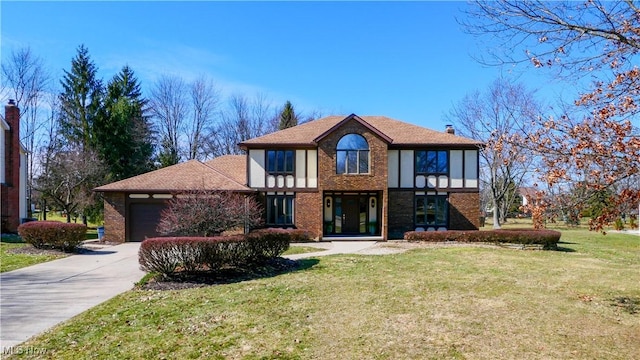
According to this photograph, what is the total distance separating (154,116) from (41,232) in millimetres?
25925

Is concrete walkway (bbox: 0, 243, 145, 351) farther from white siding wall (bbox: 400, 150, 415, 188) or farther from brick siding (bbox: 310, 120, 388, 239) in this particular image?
white siding wall (bbox: 400, 150, 415, 188)

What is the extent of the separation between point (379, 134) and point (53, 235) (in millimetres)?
15456

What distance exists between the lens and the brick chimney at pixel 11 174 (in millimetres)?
20875

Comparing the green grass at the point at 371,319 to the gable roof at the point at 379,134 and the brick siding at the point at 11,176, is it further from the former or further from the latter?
the brick siding at the point at 11,176

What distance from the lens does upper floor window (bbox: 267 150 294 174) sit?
71.4ft

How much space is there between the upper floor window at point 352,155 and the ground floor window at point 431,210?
3906 millimetres

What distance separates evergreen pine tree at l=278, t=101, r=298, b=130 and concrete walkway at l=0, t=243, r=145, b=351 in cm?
2928

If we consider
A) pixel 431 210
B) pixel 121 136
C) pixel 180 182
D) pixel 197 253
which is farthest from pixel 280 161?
pixel 121 136

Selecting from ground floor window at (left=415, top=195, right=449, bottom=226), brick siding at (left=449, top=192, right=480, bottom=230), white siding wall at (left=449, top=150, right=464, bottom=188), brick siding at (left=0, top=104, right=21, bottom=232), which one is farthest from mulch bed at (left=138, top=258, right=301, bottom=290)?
brick siding at (left=0, top=104, right=21, bottom=232)

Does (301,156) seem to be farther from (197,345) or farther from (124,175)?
(124,175)

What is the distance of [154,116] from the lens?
39.3 metres

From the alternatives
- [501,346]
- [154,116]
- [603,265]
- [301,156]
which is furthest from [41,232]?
[154,116]

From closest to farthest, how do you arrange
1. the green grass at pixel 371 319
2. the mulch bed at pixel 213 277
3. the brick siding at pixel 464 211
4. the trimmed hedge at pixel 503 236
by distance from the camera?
the green grass at pixel 371 319 < the mulch bed at pixel 213 277 < the trimmed hedge at pixel 503 236 < the brick siding at pixel 464 211

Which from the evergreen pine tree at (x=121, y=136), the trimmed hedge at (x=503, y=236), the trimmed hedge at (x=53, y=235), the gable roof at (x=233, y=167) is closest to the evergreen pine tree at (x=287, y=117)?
the evergreen pine tree at (x=121, y=136)
